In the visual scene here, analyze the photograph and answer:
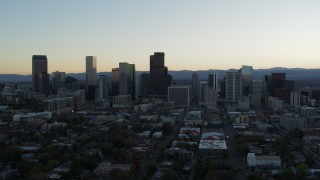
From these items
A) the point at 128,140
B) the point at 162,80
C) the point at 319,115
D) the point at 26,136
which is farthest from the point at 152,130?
the point at 162,80

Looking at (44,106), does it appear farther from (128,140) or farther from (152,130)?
(128,140)

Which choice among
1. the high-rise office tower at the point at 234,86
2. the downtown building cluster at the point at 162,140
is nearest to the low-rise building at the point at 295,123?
the downtown building cluster at the point at 162,140

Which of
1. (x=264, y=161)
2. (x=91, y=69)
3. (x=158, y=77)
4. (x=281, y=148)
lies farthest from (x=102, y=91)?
(x=264, y=161)

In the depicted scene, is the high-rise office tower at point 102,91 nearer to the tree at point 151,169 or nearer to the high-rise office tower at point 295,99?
the high-rise office tower at point 295,99

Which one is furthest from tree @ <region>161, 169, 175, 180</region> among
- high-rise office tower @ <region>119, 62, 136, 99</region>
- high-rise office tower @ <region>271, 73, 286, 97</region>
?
high-rise office tower @ <region>119, 62, 136, 99</region>

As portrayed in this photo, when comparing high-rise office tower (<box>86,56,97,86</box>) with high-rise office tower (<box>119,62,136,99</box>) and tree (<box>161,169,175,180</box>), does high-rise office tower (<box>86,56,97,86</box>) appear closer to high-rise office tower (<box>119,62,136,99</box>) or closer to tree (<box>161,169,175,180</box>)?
high-rise office tower (<box>119,62,136,99</box>)
